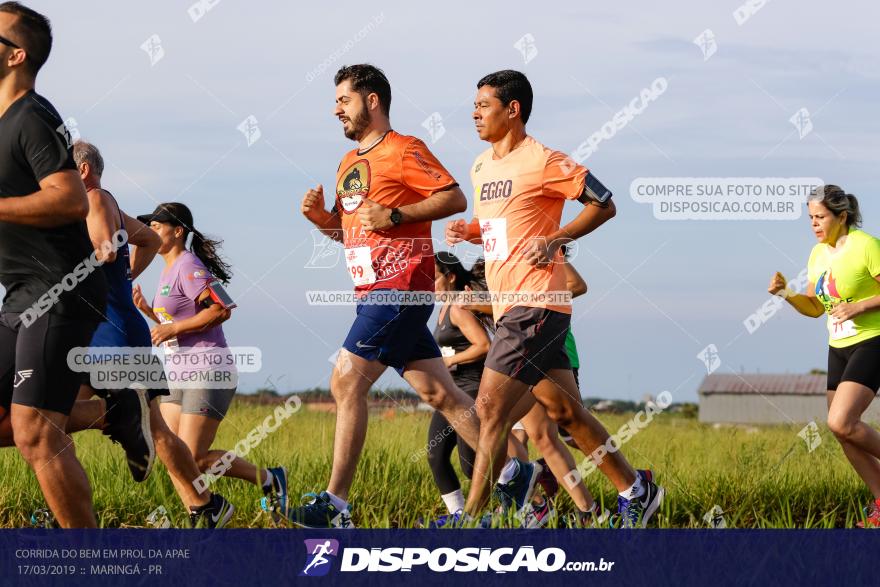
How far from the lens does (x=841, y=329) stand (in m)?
7.46

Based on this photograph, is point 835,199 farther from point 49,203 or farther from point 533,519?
point 49,203

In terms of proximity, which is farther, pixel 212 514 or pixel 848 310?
pixel 848 310

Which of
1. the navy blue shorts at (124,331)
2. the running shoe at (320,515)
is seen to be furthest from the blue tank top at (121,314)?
the running shoe at (320,515)

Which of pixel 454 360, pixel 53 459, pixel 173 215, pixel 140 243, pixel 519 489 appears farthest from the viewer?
pixel 454 360

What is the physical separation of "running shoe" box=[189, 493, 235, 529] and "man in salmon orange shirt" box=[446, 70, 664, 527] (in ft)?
4.33

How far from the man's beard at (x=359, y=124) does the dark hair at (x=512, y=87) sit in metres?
0.62

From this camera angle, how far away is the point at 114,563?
5.14m

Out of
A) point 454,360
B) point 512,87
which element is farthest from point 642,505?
point 512,87

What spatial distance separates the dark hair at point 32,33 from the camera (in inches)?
202

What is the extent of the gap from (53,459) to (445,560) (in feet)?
5.51

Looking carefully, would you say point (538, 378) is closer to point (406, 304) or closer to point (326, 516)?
point (406, 304)

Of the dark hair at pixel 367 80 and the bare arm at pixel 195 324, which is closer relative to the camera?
the dark hair at pixel 367 80

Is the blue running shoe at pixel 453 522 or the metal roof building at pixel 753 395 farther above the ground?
the blue running shoe at pixel 453 522

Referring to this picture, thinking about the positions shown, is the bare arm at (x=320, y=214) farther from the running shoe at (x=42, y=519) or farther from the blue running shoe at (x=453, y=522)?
the running shoe at (x=42, y=519)
